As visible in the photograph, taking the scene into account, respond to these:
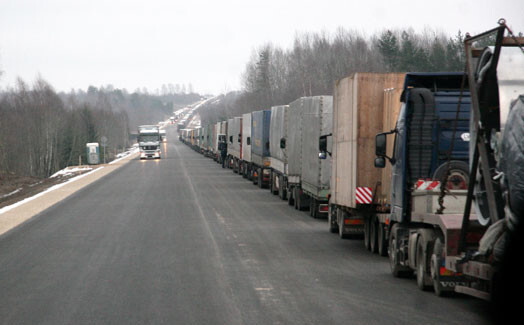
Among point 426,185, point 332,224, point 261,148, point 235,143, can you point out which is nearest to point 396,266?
point 426,185

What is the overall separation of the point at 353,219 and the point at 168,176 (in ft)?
90.5

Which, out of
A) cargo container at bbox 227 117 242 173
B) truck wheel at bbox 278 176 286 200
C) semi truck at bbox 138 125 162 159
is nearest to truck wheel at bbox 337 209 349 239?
truck wheel at bbox 278 176 286 200

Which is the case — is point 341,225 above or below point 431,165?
below

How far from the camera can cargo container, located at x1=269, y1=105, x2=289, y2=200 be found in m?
27.4

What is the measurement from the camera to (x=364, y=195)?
14672 mm

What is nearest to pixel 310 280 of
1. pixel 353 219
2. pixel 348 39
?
pixel 353 219

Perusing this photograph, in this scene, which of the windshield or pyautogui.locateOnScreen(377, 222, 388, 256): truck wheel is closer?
pyautogui.locateOnScreen(377, 222, 388, 256): truck wheel

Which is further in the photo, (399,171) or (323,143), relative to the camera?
(323,143)

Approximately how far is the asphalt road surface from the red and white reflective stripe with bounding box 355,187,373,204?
1.00 m

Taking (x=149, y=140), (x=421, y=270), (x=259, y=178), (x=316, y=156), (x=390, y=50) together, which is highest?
(x=390, y=50)

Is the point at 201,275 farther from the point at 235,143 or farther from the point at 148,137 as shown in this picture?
→ the point at 148,137

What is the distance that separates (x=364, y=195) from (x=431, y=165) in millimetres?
3251

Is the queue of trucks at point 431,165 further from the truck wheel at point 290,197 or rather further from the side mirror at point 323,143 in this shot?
the truck wheel at point 290,197

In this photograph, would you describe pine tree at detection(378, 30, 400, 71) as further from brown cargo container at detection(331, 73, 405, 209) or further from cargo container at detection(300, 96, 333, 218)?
brown cargo container at detection(331, 73, 405, 209)
